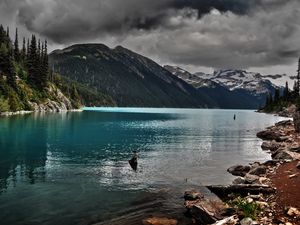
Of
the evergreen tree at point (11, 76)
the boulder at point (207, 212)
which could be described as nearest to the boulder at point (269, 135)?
the boulder at point (207, 212)

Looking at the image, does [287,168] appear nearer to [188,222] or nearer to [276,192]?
[276,192]

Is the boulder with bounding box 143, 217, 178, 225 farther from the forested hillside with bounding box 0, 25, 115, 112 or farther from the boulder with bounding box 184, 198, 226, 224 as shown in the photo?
the forested hillside with bounding box 0, 25, 115, 112

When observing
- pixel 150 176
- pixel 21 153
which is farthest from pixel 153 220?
pixel 21 153

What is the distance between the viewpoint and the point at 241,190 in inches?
1184

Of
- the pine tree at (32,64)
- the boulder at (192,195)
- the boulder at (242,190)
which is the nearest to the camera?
the boulder at (242,190)

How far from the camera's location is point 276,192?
2806 centimetres

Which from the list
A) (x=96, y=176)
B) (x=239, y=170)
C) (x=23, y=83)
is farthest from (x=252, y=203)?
(x=23, y=83)

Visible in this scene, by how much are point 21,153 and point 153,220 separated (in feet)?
117

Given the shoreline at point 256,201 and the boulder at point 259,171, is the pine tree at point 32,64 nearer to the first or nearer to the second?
the boulder at point 259,171

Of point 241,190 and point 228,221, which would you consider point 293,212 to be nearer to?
point 228,221

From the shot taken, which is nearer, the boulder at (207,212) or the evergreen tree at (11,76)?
the boulder at (207,212)

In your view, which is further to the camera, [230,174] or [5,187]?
[230,174]

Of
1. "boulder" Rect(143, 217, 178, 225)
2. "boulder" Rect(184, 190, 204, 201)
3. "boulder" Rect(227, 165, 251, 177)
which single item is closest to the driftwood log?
"boulder" Rect(184, 190, 204, 201)

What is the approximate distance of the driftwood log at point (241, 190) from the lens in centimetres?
2875
